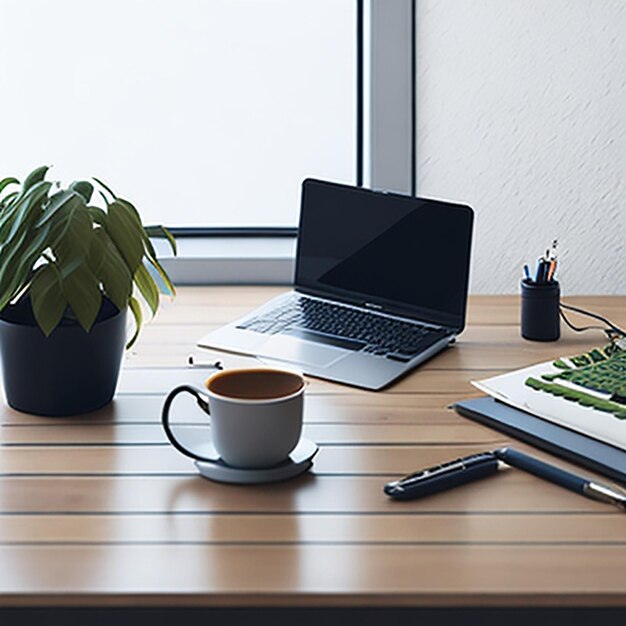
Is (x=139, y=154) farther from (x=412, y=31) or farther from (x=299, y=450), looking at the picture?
(x=299, y=450)

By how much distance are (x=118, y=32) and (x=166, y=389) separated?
936mm

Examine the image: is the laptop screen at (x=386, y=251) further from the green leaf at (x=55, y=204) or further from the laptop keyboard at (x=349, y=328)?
the green leaf at (x=55, y=204)

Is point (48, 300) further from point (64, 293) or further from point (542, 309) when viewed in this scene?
point (542, 309)

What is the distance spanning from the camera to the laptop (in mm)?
1488

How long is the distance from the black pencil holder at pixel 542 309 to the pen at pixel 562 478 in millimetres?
451

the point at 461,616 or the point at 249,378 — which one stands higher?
the point at 249,378

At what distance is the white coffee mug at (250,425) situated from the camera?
42.8 inches

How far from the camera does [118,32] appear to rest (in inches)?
81.8

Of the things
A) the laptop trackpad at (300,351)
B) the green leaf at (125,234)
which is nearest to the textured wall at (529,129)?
the laptop trackpad at (300,351)

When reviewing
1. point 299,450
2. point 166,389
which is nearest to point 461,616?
point 299,450

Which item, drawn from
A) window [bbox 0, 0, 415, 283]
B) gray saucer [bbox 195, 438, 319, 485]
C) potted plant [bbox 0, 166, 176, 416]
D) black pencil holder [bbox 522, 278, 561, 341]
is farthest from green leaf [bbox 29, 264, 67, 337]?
window [bbox 0, 0, 415, 283]

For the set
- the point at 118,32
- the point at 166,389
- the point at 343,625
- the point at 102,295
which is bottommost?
the point at 343,625

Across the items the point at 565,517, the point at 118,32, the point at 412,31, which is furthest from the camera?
the point at 118,32

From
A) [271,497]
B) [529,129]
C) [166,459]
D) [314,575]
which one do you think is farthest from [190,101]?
[314,575]
